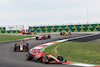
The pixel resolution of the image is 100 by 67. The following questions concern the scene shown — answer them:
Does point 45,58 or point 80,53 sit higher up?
point 45,58

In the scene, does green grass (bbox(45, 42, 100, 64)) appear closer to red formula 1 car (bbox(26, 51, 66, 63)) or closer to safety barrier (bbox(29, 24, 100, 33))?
red formula 1 car (bbox(26, 51, 66, 63))

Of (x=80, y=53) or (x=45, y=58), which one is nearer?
(x=45, y=58)

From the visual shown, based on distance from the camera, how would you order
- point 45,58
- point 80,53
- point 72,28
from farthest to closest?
point 72,28 < point 80,53 < point 45,58

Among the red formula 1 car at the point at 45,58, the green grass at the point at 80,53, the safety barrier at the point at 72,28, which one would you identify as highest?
the safety barrier at the point at 72,28

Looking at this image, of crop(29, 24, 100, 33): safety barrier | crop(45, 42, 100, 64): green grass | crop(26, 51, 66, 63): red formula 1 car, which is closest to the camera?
crop(26, 51, 66, 63): red formula 1 car

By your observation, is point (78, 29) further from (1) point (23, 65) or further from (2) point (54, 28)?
(1) point (23, 65)

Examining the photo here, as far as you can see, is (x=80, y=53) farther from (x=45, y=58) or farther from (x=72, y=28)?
(x=72, y=28)

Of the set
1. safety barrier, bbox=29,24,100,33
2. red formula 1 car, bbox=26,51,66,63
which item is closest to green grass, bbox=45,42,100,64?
red formula 1 car, bbox=26,51,66,63

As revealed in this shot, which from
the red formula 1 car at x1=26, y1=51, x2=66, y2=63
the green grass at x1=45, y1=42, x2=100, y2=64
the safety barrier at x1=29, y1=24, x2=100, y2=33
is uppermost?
the safety barrier at x1=29, y1=24, x2=100, y2=33

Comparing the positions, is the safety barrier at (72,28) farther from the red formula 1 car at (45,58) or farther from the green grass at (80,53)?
the red formula 1 car at (45,58)

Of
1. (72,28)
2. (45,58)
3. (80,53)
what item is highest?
(72,28)

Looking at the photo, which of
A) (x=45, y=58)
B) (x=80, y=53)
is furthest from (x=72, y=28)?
(x=45, y=58)

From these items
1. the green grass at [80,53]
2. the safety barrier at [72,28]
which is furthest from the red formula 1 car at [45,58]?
the safety barrier at [72,28]

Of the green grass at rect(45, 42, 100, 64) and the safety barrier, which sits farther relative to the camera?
the safety barrier
